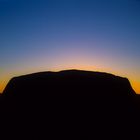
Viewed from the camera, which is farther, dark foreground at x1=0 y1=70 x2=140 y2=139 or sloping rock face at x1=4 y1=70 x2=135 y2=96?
sloping rock face at x1=4 y1=70 x2=135 y2=96

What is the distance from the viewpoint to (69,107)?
18.6m

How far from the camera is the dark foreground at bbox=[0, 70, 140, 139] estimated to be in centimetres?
1717

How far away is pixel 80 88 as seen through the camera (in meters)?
19.8

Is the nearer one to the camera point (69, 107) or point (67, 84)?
point (69, 107)

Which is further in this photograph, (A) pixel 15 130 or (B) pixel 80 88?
(B) pixel 80 88

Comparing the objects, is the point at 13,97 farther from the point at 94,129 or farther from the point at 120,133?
the point at 120,133

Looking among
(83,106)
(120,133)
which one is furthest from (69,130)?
(120,133)

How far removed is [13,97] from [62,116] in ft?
16.1

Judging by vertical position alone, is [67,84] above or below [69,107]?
above

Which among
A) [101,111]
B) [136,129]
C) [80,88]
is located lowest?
[136,129]

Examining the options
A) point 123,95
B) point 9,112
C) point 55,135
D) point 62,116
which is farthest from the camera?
point 123,95

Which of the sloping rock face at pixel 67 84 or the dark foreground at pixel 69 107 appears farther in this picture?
the sloping rock face at pixel 67 84

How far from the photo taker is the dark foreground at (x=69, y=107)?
17172mm

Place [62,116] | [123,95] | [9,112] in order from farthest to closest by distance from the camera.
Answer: [123,95], [9,112], [62,116]
